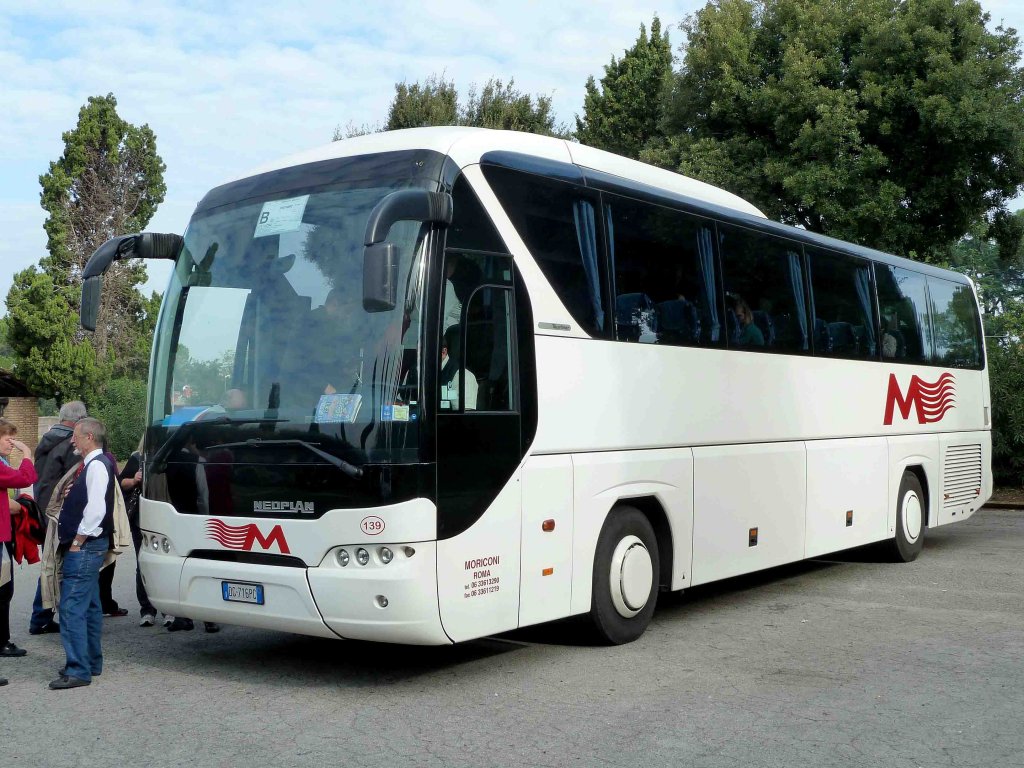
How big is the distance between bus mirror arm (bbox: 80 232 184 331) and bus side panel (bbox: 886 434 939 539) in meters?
8.15

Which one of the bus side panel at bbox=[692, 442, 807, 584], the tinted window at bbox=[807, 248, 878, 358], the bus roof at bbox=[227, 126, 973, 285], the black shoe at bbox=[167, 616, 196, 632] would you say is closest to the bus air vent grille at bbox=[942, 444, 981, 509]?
the tinted window at bbox=[807, 248, 878, 358]

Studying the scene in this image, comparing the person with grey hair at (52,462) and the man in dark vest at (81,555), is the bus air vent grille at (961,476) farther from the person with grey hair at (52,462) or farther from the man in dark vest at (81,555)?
the man in dark vest at (81,555)

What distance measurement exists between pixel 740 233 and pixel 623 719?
527 cm

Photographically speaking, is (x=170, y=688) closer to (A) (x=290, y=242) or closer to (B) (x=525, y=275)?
(A) (x=290, y=242)

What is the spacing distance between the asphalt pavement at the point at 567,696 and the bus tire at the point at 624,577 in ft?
0.60

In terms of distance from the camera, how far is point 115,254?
26.4 feet

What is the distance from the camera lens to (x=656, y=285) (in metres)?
8.89

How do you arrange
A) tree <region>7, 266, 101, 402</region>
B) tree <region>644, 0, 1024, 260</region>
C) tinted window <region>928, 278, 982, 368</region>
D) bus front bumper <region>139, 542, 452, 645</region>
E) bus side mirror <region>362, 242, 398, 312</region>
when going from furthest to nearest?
tree <region>7, 266, 101, 402</region>, tree <region>644, 0, 1024, 260</region>, tinted window <region>928, 278, 982, 368</region>, bus front bumper <region>139, 542, 452, 645</region>, bus side mirror <region>362, 242, 398, 312</region>

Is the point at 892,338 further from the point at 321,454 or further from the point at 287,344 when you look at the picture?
the point at 321,454

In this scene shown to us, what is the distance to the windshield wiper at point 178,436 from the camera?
7.24m

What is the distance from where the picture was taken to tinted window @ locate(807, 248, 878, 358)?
11.4 meters

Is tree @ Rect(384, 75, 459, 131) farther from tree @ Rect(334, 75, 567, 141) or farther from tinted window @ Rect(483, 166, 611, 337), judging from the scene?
tinted window @ Rect(483, 166, 611, 337)

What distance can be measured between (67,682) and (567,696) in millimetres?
3106

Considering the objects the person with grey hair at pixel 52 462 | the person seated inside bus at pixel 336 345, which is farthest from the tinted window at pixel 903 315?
the person with grey hair at pixel 52 462
